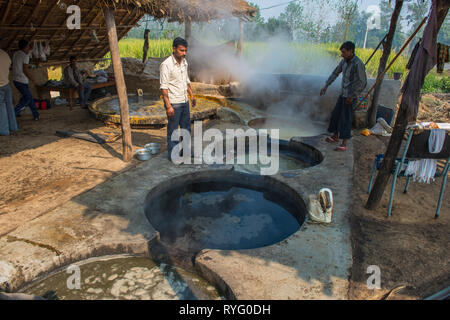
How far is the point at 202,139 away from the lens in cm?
593

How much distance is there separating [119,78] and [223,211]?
102 inches

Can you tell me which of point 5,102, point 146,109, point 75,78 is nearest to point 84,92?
point 75,78

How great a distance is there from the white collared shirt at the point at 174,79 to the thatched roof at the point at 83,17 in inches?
44.6

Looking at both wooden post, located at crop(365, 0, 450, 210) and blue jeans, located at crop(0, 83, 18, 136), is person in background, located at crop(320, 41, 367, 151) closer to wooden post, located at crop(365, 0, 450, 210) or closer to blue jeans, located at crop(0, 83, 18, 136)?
wooden post, located at crop(365, 0, 450, 210)

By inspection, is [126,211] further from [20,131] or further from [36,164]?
[20,131]

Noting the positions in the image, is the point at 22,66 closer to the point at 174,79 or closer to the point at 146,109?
the point at 146,109

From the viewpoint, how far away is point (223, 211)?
12.9 feet

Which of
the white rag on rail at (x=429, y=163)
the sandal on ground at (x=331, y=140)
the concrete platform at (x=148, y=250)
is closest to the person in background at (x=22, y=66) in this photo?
the concrete platform at (x=148, y=250)

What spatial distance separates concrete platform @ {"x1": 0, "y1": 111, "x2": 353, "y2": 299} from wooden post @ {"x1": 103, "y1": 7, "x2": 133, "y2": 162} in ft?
3.60

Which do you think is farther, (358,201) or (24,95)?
(24,95)

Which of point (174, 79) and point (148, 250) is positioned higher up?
point (174, 79)

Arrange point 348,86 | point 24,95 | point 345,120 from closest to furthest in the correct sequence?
point 348,86 < point 345,120 < point 24,95

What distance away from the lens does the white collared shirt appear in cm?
417

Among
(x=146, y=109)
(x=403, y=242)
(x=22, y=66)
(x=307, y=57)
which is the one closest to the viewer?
(x=403, y=242)
